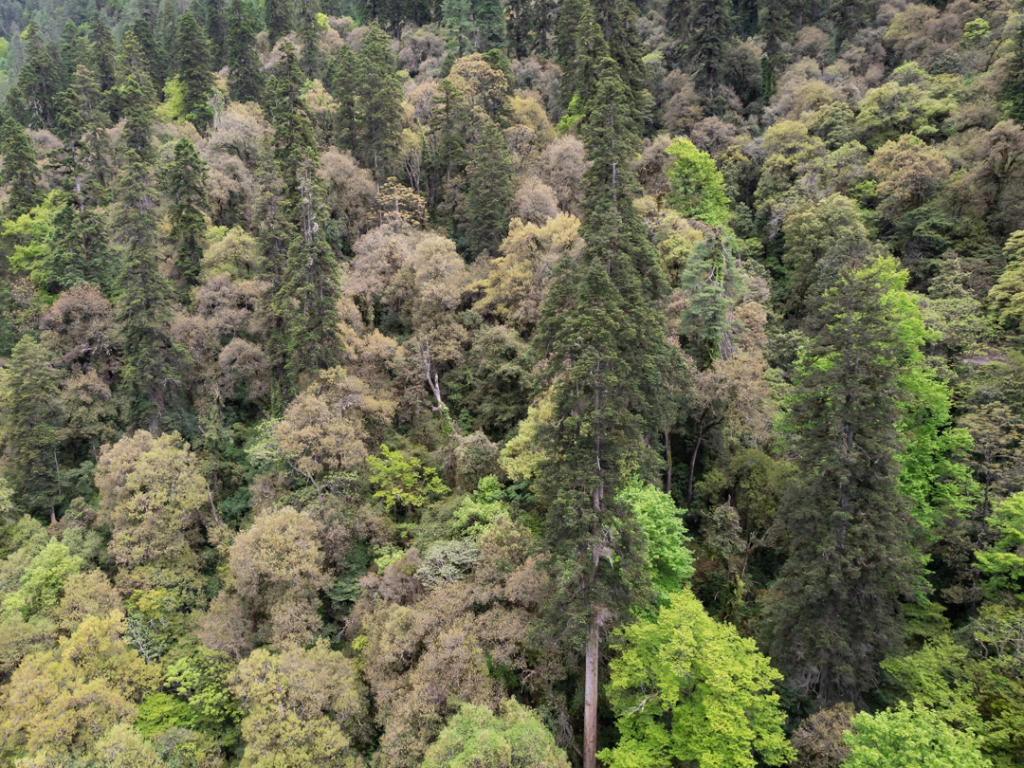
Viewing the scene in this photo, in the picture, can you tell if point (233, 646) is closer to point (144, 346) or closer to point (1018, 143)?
point (144, 346)

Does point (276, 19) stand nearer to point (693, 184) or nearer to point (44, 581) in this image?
point (693, 184)

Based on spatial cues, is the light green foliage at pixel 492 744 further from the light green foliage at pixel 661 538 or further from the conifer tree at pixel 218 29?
the conifer tree at pixel 218 29

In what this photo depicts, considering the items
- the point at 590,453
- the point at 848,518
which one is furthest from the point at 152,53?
the point at 848,518

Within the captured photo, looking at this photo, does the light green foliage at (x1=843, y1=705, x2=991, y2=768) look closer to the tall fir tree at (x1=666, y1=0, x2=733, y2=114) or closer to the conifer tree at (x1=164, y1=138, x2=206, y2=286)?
the conifer tree at (x1=164, y1=138, x2=206, y2=286)

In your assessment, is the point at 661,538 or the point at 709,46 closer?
the point at 661,538

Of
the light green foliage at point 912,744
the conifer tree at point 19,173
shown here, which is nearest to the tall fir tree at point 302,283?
the conifer tree at point 19,173

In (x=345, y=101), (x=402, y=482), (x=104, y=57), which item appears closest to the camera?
(x=402, y=482)
